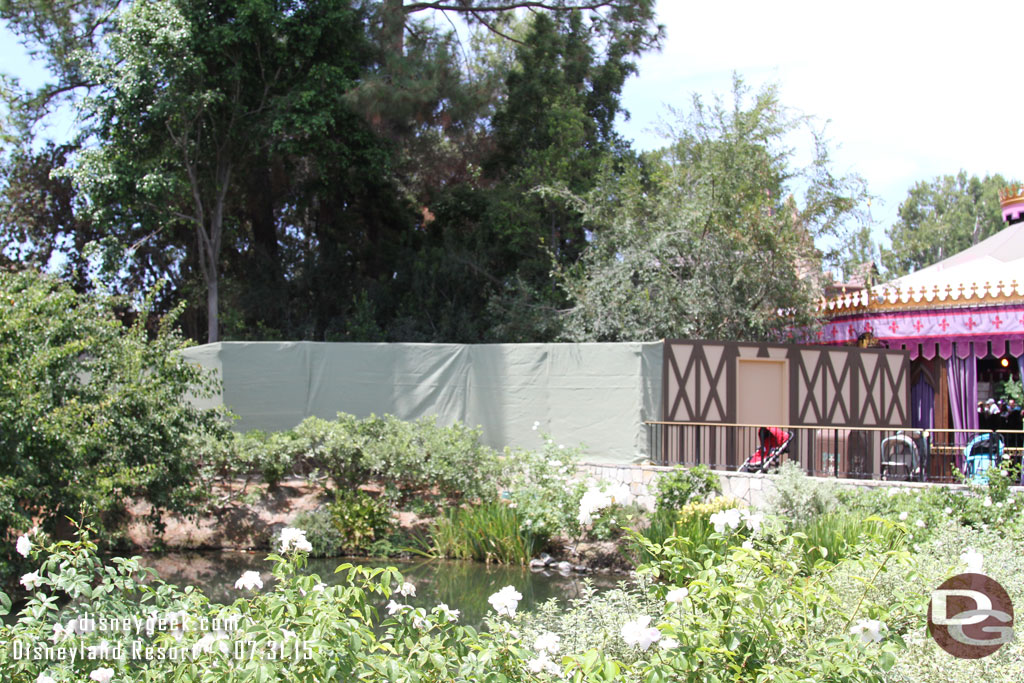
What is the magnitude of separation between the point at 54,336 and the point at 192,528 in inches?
129

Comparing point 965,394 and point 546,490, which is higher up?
point 965,394

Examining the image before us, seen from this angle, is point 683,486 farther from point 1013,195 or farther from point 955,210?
point 955,210

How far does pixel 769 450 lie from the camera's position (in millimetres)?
11734

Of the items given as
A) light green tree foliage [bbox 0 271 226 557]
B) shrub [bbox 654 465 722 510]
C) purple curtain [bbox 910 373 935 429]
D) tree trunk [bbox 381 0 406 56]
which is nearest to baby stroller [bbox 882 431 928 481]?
shrub [bbox 654 465 722 510]

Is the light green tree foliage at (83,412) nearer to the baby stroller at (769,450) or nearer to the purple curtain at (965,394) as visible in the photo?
the baby stroller at (769,450)

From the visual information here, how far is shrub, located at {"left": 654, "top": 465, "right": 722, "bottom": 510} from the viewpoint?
10.2 metres

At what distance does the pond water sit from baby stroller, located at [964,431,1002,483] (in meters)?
5.20

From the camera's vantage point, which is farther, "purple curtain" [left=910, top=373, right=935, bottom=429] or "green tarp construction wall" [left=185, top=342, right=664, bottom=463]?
"purple curtain" [left=910, top=373, right=935, bottom=429]

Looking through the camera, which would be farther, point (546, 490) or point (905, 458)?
point (905, 458)

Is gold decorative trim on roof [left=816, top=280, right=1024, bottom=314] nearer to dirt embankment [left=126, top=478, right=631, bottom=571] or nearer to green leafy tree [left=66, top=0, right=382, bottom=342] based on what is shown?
dirt embankment [left=126, top=478, right=631, bottom=571]

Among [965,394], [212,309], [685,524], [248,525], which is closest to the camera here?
[685,524]

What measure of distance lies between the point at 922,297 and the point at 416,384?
865 centimetres

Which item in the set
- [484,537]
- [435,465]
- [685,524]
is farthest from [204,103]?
[685,524]

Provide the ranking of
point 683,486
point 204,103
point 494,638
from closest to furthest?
point 494,638, point 683,486, point 204,103
